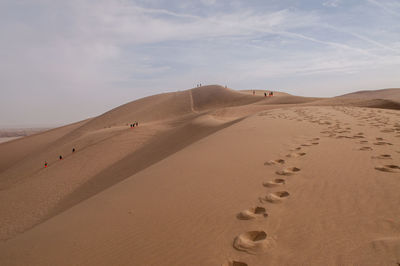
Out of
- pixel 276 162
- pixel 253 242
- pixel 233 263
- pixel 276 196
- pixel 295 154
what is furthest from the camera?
pixel 295 154

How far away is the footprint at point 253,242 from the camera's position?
1.78m

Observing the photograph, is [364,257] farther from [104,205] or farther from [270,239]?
[104,205]

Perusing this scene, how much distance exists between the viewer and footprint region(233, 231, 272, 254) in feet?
5.84

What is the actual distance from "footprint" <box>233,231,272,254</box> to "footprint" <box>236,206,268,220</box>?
281 millimetres

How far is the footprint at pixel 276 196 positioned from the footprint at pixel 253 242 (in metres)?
0.65

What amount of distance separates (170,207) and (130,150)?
10.1 metres

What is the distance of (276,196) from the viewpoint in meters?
2.68

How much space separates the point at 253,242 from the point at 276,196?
3.06 feet

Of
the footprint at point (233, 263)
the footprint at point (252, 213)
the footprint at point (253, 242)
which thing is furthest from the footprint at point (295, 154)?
the footprint at point (233, 263)

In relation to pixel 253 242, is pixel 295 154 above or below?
above

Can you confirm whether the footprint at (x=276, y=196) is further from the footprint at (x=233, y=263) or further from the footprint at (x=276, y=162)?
the footprint at (x=276, y=162)

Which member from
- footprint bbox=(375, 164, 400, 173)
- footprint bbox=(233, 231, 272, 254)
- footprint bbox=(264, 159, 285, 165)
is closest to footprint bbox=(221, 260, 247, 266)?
footprint bbox=(233, 231, 272, 254)

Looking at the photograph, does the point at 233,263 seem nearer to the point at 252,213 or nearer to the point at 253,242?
Result: the point at 253,242

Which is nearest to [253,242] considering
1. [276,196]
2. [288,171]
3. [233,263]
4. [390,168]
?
[233,263]
